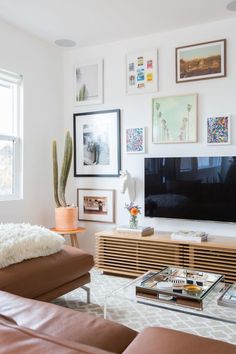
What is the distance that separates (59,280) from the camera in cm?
230

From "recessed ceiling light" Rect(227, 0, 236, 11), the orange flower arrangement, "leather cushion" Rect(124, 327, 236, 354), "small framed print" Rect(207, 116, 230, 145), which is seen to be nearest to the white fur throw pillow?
the orange flower arrangement

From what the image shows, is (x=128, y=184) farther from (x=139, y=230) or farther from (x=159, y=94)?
(x=159, y=94)

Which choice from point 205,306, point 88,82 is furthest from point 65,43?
point 205,306

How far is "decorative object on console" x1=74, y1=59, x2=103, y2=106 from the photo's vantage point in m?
4.01

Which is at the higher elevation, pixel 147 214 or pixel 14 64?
pixel 14 64

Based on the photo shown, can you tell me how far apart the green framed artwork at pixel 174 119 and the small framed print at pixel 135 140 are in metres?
0.14

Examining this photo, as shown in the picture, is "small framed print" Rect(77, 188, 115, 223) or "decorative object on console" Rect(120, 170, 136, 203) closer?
"decorative object on console" Rect(120, 170, 136, 203)

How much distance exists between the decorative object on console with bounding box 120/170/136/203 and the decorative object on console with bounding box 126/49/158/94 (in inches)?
37.1

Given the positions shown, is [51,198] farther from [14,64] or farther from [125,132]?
[14,64]

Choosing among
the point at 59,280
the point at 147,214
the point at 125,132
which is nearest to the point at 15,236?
the point at 59,280

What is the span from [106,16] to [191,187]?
74.4 inches

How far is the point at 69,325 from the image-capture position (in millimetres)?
1214

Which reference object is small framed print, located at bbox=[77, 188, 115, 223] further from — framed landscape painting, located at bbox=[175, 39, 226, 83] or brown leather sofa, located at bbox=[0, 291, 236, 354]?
brown leather sofa, located at bbox=[0, 291, 236, 354]

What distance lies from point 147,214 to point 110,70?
5.74ft
